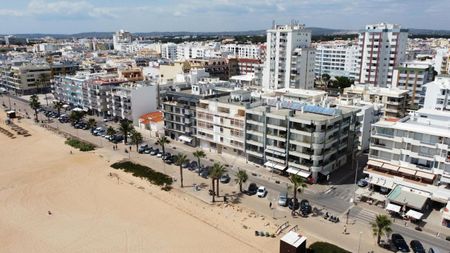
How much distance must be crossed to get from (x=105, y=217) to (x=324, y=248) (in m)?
37.9

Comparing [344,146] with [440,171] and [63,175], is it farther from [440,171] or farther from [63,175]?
[63,175]

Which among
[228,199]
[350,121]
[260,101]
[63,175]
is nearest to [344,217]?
[228,199]

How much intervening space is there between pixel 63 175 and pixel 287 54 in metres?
102

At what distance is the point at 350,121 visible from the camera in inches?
3169

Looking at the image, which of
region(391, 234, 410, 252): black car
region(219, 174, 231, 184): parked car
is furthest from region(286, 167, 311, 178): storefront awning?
region(391, 234, 410, 252): black car

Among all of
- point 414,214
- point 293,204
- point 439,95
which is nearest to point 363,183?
point 414,214

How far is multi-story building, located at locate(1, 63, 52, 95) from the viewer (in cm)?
18012

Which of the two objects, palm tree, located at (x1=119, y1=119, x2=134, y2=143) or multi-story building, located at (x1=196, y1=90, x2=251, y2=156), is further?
palm tree, located at (x1=119, y1=119, x2=134, y2=143)

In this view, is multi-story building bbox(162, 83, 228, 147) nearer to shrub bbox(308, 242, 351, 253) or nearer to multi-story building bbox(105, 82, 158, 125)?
multi-story building bbox(105, 82, 158, 125)

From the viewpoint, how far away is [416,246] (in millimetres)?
51594

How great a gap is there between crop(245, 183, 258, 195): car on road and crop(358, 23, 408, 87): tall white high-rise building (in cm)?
10736

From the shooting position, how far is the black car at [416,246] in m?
50.8

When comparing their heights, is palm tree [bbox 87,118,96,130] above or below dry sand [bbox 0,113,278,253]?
above

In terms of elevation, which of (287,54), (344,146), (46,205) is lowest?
(46,205)
